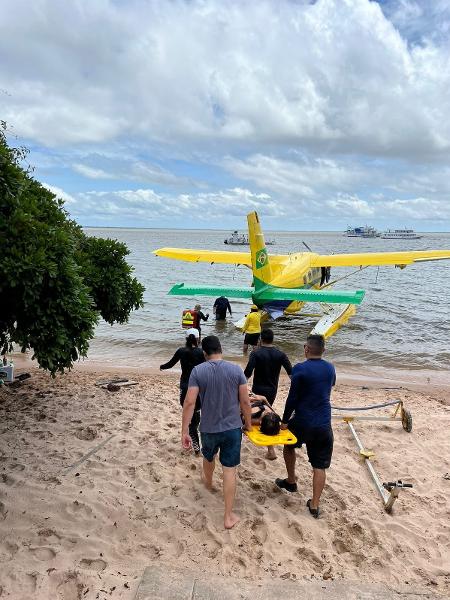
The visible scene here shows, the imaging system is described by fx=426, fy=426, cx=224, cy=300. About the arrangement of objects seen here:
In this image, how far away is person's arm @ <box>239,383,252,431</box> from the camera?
4.14 m

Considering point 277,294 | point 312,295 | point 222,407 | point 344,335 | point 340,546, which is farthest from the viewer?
point 344,335

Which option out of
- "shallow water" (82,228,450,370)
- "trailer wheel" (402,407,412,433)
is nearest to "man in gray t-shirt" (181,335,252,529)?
"trailer wheel" (402,407,412,433)

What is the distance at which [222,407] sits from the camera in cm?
411

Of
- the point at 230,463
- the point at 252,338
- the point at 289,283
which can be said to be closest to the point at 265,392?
the point at 230,463

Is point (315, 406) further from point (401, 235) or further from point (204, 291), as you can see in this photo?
point (401, 235)

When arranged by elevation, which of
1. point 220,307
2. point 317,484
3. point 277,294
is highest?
point 277,294

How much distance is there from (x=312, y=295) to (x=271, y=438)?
416 inches

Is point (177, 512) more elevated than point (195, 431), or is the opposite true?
point (195, 431)

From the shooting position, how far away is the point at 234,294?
15453 mm

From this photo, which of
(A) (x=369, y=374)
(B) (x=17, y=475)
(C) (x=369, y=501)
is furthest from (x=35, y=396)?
(A) (x=369, y=374)

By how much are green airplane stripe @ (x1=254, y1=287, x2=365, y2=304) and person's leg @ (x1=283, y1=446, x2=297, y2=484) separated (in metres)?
9.45

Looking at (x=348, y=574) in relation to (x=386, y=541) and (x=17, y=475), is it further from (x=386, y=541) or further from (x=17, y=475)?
(x=17, y=475)

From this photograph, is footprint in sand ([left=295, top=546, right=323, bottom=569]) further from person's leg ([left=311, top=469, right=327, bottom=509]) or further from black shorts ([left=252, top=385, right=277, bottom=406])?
black shorts ([left=252, top=385, right=277, bottom=406])

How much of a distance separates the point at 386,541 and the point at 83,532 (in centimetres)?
286
